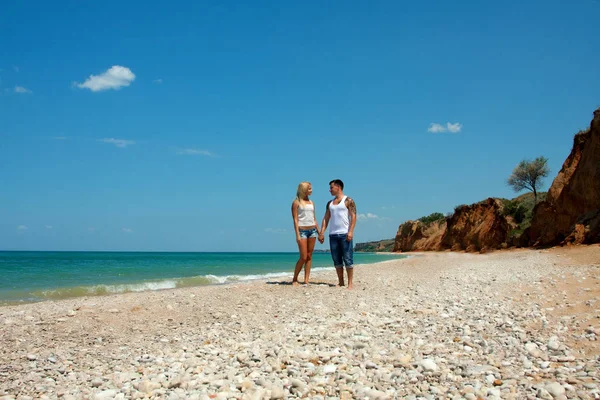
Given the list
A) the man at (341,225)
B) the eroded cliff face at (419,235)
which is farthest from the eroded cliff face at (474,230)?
the man at (341,225)

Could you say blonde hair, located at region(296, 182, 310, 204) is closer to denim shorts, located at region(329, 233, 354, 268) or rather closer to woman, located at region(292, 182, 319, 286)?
woman, located at region(292, 182, 319, 286)

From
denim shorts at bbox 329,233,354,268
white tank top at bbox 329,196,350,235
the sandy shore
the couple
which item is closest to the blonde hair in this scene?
the couple

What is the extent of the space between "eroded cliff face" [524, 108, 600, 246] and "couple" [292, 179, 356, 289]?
14137 millimetres

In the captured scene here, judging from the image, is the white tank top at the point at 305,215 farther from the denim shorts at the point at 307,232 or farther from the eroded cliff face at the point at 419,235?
the eroded cliff face at the point at 419,235

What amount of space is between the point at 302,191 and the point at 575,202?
18617mm

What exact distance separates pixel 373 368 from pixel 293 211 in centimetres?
589

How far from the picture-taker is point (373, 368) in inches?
148

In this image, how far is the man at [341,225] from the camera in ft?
29.6

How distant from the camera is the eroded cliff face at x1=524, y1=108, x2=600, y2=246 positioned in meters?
19.0

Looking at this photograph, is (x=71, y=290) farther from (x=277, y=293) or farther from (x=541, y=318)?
(x=541, y=318)

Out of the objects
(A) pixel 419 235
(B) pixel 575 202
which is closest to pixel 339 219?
(B) pixel 575 202

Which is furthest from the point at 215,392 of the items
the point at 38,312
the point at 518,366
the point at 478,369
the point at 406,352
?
the point at 38,312

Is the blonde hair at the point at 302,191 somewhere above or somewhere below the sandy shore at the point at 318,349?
above

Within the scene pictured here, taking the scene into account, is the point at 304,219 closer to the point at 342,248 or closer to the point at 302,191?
the point at 302,191
